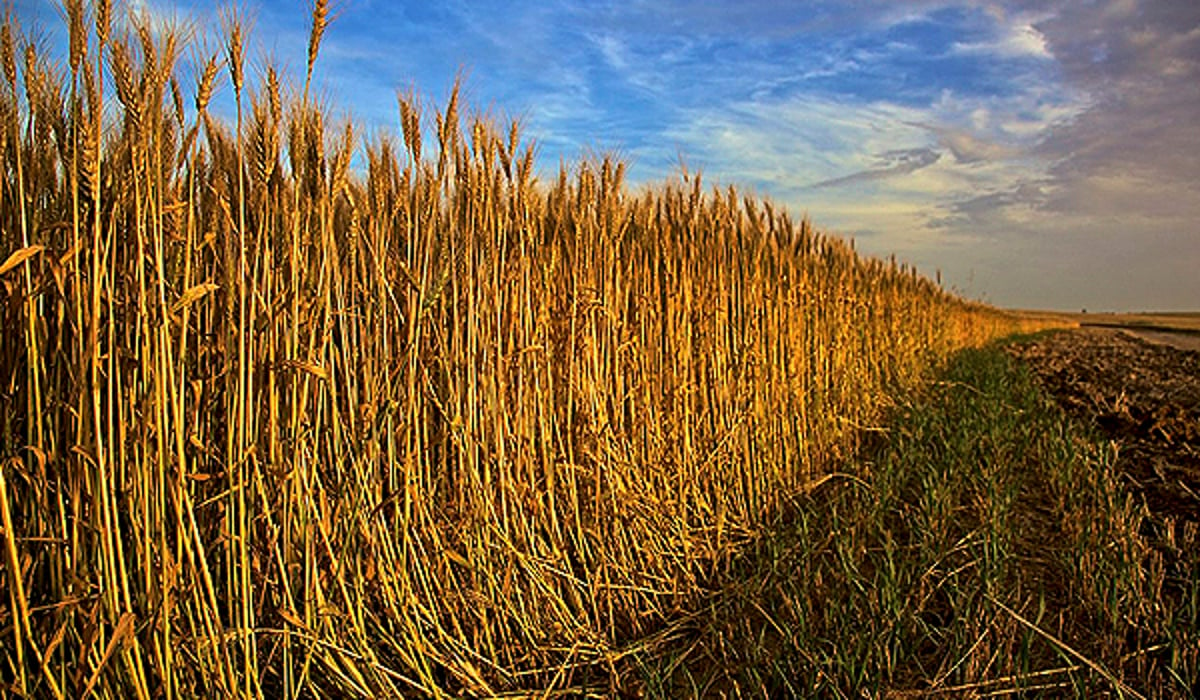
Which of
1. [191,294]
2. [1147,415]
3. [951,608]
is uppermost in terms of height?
[191,294]

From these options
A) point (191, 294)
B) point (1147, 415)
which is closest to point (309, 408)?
point (191, 294)

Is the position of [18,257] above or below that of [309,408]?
above

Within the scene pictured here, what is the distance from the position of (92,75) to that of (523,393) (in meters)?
1.31

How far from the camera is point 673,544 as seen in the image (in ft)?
9.48

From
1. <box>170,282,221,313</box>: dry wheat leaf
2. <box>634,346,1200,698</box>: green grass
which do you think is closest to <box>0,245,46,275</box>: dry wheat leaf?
<box>170,282,221,313</box>: dry wheat leaf

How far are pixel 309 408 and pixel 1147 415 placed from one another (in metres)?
6.70

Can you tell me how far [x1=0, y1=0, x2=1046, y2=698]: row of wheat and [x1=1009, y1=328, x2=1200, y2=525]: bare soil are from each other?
2497mm

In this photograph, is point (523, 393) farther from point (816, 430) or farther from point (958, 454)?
point (958, 454)

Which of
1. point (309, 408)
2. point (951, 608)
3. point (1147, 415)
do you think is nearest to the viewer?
point (309, 408)

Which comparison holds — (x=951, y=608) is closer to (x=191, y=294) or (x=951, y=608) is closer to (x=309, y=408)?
(x=309, y=408)

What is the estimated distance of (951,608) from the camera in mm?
2836

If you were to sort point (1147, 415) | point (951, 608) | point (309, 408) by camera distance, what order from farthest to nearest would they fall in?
1. point (1147, 415)
2. point (951, 608)
3. point (309, 408)

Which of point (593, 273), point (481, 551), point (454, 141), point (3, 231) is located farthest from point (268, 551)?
point (593, 273)

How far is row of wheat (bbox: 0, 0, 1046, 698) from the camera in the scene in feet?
5.08
